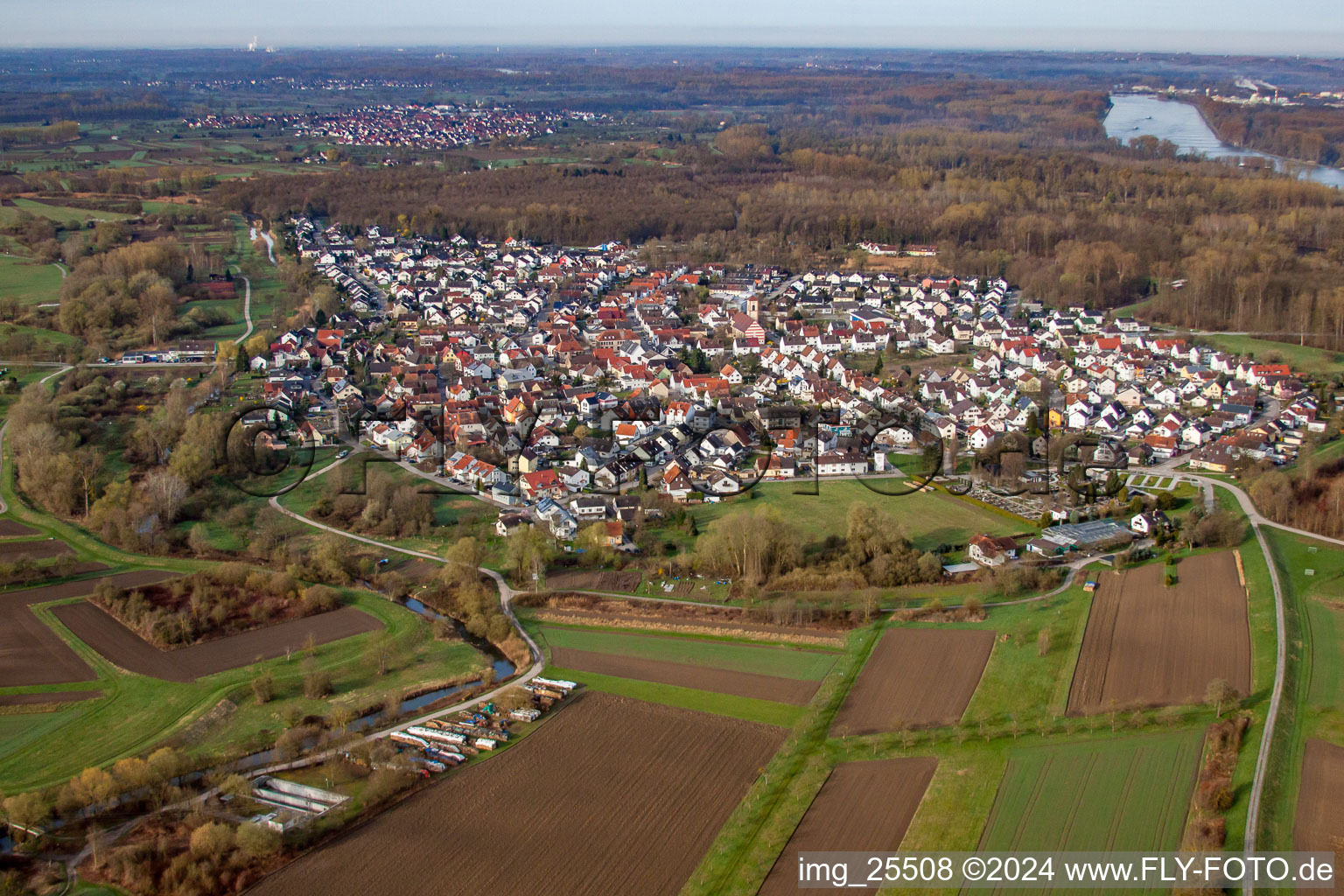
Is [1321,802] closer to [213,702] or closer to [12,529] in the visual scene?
[213,702]

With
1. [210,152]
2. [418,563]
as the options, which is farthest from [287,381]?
[210,152]

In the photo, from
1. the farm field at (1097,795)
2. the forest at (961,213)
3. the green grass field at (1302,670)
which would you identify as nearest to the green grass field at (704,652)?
the farm field at (1097,795)

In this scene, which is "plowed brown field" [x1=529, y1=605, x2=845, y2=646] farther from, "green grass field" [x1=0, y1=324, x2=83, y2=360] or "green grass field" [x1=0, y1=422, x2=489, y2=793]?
"green grass field" [x1=0, y1=324, x2=83, y2=360]

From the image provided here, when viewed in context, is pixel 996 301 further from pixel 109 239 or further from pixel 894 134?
pixel 894 134

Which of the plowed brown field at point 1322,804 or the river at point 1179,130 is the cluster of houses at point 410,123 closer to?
the river at point 1179,130

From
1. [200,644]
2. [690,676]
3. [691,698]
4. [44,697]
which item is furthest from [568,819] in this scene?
[44,697]

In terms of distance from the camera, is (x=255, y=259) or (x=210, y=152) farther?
(x=210, y=152)
